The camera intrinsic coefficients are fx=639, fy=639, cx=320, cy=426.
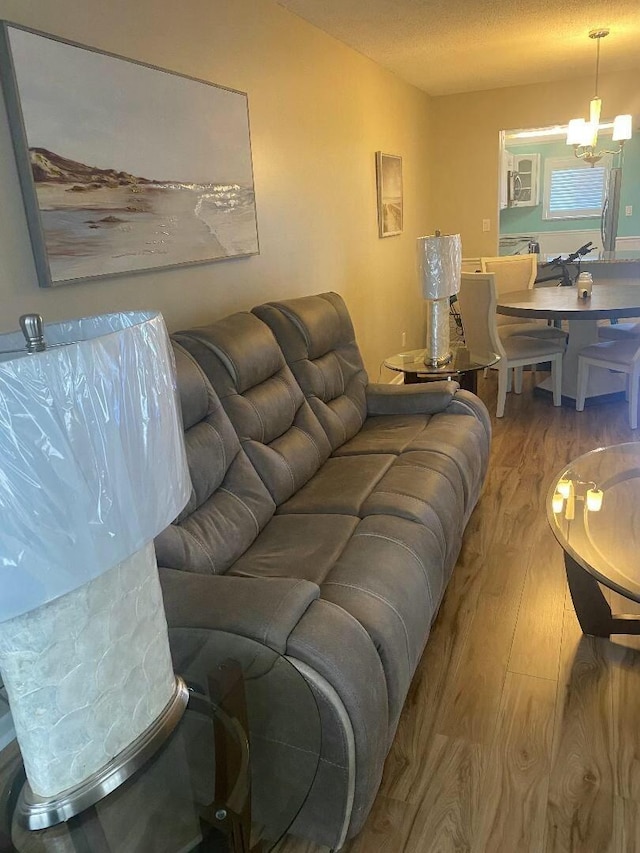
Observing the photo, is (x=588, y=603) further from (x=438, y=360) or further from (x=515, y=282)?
(x=515, y=282)

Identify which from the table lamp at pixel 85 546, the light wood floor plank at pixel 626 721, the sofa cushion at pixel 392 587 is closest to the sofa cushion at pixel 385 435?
the sofa cushion at pixel 392 587

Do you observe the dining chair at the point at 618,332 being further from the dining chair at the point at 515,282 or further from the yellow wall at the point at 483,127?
the yellow wall at the point at 483,127

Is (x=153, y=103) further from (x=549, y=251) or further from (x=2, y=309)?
(x=549, y=251)

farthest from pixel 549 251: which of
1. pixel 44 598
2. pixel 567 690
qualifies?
pixel 44 598

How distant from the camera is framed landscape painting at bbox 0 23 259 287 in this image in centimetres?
177

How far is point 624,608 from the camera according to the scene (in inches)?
90.0

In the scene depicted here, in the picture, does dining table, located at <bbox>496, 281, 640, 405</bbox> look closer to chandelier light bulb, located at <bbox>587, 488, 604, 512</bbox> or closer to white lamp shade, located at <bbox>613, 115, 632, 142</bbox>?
white lamp shade, located at <bbox>613, 115, 632, 142</bbox>

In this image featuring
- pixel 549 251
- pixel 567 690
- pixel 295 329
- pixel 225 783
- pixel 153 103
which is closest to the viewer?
pixel 225 783

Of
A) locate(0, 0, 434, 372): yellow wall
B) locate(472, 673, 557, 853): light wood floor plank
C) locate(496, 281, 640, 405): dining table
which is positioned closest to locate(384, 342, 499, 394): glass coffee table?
locate(0, 0, 434, 372): yellow wall

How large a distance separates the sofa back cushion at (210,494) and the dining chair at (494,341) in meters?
2.55

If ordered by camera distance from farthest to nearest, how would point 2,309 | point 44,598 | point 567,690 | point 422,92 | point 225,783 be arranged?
point 422,92, point 567,690, point 2,309, point 225,783, point 44,598

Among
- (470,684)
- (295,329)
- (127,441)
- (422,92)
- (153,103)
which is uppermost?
(422,92)

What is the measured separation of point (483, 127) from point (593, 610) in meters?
4.96

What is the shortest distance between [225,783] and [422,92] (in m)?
5.82
